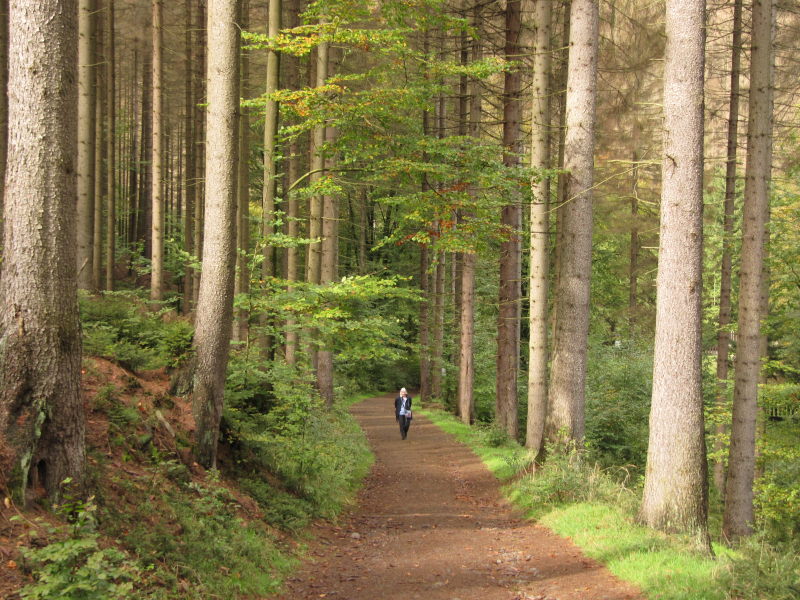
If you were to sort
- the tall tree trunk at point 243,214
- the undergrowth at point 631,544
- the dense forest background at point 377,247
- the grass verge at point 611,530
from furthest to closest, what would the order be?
the tall tree trunk at point 243,214, the grass verge at point 611,530, the undergrowth at point 631,544, the dense forest background at point 377,247

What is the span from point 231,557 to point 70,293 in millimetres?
3014

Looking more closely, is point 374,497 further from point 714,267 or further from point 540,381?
point 714,267

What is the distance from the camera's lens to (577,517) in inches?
348

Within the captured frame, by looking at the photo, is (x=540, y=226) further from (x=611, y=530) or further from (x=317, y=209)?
(x=611, y=530)

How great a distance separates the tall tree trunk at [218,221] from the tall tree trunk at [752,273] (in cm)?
911

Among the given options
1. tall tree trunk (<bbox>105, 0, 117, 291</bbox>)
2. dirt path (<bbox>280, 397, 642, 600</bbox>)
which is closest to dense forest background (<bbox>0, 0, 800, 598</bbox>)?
tall tree trunk (<bbox>105, 0, 117, 291</bbox>)

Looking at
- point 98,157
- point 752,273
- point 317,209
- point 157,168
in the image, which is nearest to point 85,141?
point 157,168

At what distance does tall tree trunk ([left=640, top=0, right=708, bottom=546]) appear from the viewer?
8.02 meters

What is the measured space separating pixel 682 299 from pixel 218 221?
6.02 meters

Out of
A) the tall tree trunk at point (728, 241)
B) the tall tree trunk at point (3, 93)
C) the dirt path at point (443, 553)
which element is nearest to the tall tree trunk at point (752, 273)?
the tall tree trunk at point (728, 241)

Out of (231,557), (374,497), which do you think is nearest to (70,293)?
(231,557)

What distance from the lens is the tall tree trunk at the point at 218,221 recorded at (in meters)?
8.36

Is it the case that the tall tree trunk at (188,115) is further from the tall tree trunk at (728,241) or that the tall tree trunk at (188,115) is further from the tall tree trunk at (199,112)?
the tall tree trunk at (728,241)

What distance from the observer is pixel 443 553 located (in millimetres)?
8148
